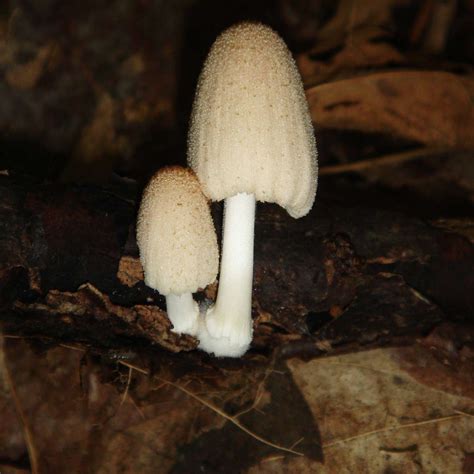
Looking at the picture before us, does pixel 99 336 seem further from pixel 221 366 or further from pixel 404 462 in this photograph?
pixel 404 462

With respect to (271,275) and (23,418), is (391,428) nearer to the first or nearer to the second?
(271,275)

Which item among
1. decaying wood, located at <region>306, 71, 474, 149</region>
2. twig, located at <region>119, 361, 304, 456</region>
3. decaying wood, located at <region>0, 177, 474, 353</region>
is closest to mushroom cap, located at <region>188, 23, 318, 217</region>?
decaying wood, located at <region>0, 177, 474, 353</region>

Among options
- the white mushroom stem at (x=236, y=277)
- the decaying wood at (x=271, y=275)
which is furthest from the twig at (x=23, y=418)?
the white mushroom stem at (x=236, y=277)

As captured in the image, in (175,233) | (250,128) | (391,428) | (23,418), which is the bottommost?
(23,418)

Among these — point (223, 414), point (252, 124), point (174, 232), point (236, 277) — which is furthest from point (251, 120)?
point (223, 414)

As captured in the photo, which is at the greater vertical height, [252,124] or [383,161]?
[252,124]

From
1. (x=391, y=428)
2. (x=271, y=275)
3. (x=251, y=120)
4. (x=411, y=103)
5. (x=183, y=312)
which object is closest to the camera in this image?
(x=251, y=120)

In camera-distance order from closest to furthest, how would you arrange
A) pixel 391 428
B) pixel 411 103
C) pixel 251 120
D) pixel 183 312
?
pixel 251 120, pixel 391 428, pixel 183 312, pixel 411 103

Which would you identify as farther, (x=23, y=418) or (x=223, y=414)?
(x=223, y=414)
